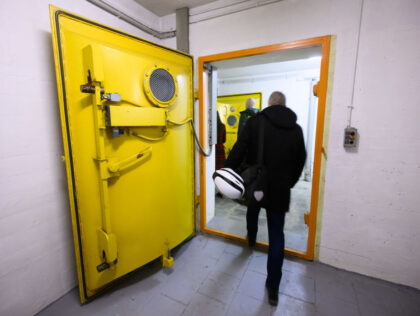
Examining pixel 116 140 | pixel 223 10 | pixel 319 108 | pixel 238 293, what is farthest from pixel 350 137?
pixel 116 140

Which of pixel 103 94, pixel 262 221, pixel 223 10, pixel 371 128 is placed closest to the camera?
pixel 103 94

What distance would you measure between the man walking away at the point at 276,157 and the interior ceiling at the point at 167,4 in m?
1.41

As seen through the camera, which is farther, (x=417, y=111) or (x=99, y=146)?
(x=417, y=111)

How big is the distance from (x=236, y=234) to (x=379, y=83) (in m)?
2.06

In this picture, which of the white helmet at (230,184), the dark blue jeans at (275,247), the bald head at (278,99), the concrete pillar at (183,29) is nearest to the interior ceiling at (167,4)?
the concrete pillar at (183,29)

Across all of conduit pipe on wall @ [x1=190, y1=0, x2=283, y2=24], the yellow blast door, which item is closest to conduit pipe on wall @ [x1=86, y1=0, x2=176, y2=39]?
conduit pipe on wall @ [x1=190, y1=0, x2=283, y2=24]

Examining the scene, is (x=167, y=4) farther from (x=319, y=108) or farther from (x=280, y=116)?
(x=319, y=108)

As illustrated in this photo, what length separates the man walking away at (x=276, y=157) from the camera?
147cm

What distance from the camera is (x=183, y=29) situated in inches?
87.1

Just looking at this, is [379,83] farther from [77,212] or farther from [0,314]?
[0,314]

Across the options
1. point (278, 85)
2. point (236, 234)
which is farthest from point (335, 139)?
point (278, 85)

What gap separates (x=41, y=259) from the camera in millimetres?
1479

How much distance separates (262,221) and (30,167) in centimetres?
260

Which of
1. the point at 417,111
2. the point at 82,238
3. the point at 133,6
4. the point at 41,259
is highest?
the point at 133,6
